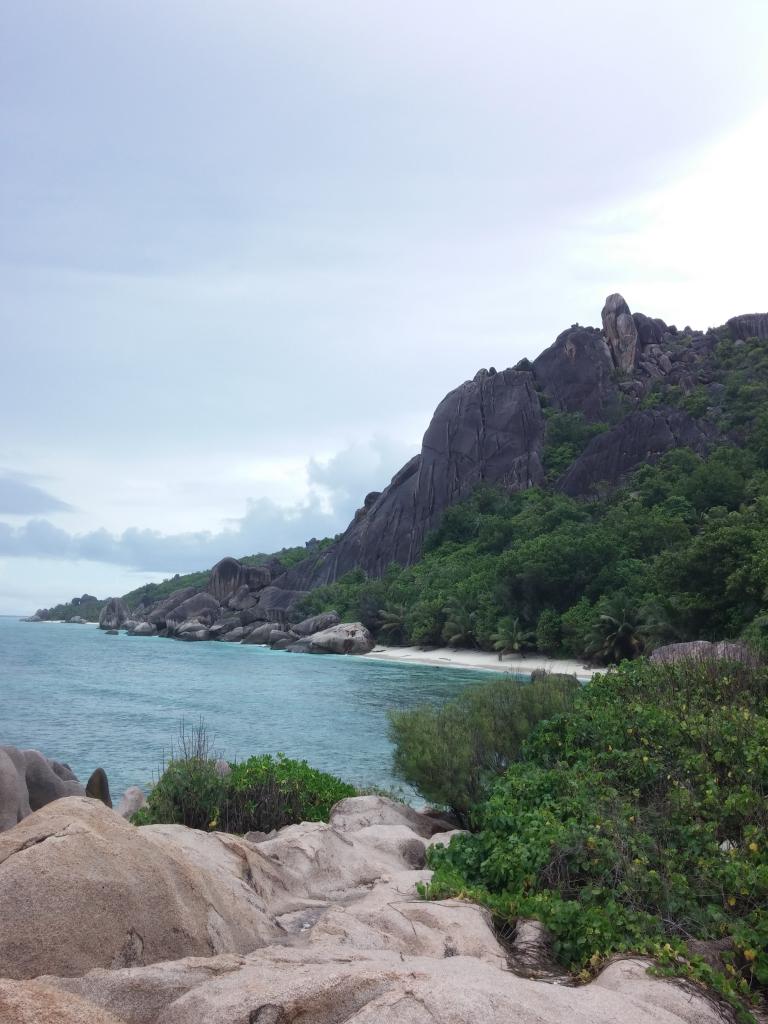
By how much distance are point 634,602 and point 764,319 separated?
66840 mm

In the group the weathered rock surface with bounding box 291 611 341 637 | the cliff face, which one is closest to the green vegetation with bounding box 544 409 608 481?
the cliff face

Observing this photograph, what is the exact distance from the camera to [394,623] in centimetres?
6912

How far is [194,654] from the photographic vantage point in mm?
70438

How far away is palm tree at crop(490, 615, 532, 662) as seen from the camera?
52.1 meters

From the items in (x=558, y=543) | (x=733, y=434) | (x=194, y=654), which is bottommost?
(x=194, y=654)

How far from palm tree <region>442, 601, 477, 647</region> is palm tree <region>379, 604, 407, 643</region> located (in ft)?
27.5

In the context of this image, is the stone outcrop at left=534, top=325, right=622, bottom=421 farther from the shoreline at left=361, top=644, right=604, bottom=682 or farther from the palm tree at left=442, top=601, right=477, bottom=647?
the shoreline at left=361, top=644, right=604, bottom=682

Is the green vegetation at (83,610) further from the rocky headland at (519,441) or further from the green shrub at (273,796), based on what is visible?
the green shrub at (273,796)

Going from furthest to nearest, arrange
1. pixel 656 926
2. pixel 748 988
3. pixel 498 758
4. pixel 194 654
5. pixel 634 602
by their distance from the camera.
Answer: pixel 194 654
pixel 634 602
pixel 498 758
pixel 656 926
pixel 748 988

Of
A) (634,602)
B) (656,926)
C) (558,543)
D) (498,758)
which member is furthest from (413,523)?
(656,926)

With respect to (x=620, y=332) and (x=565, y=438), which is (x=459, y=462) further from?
(x=620, y=332)

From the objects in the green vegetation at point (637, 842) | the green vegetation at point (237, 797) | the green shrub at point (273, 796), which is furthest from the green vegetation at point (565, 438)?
the green vegetation at point (637, 842)

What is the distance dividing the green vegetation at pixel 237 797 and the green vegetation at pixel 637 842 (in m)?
2.49

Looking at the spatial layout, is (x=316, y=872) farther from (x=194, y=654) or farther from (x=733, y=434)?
(x=733, y=434)
